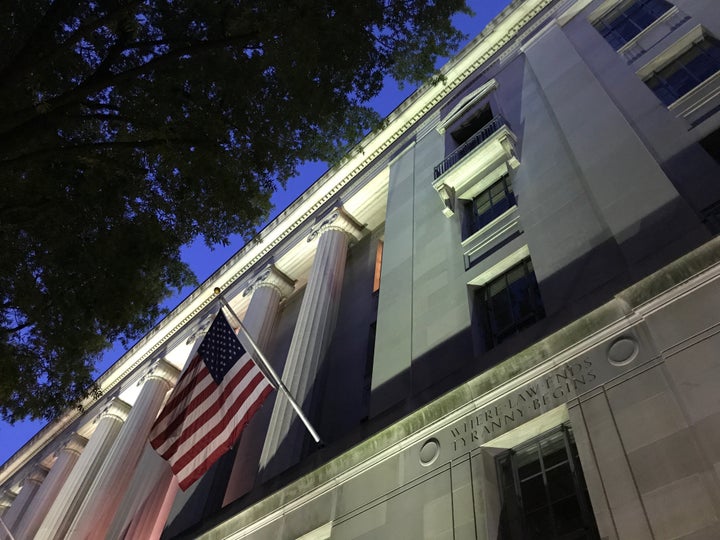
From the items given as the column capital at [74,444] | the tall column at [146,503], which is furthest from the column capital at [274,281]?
the column capital at [74,444]

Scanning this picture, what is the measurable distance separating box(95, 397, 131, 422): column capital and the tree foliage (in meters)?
22.6

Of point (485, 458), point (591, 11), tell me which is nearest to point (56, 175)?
point (485, 458)

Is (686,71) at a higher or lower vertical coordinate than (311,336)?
lower

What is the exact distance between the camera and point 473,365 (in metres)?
11.0

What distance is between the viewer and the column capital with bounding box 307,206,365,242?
27203mm

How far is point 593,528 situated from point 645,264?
→ 4231mm

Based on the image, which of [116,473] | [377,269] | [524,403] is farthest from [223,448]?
[116,473]

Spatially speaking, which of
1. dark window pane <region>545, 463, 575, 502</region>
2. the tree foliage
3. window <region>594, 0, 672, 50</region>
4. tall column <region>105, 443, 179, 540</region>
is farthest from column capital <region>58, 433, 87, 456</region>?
window <region>594, 0, 672, 50</region>

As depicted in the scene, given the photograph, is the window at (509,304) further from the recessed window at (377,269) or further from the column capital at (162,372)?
the column capital at (162,372)

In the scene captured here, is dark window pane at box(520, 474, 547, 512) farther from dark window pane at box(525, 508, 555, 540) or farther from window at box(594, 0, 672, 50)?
window at box(594, 0, 672, 50)

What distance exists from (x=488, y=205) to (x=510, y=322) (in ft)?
17.1

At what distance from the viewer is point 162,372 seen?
1324 inches

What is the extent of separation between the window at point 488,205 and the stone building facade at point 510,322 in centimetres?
9

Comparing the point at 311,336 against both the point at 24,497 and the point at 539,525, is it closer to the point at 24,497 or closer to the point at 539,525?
the point at 539,525
